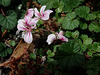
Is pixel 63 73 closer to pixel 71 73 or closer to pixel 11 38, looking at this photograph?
pixel 71 73

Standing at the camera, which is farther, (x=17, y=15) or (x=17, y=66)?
(x=17, y=15)

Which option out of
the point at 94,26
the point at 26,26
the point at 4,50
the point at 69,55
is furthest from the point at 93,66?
the point at 4,50

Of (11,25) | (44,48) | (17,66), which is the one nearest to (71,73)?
(44,48)

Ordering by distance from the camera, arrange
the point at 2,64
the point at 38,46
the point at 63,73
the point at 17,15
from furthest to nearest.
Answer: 1. the point at 17,15
2. the point at 38,46
3. the point at 2,64
4. the point at 63,73

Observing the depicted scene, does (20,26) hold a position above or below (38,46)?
above

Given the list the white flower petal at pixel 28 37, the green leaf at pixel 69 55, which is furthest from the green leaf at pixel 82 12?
the white flower petal at pixel 28 37

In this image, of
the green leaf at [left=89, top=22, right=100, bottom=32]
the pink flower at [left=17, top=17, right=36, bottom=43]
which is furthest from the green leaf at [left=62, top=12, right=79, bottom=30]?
the pink flower at [left=17, top=17, right=36, bottom=43]

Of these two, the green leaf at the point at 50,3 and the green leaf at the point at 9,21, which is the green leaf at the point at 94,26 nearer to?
the green leaf at the point at 50,3

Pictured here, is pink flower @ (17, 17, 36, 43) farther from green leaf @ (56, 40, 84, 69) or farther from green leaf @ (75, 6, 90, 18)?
green leaf @ (75, 6, 90, 18)

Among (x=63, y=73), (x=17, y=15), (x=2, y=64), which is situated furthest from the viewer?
(x=17, y=15)
